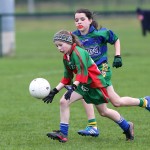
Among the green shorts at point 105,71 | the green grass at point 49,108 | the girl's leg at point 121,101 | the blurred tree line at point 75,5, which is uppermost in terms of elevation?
the green shorts at point 105,71

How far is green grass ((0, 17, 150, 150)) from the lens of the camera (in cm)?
791

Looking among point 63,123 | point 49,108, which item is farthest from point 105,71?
point 49,108

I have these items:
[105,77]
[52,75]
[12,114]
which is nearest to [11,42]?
[52,75]

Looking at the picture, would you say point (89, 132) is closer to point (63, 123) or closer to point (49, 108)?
point (63, 123)

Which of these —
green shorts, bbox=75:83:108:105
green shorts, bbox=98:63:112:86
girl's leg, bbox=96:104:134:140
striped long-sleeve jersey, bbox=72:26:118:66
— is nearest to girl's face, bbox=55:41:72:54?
green shorts, bbox=75:83:108:105

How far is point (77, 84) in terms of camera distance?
7660 millimetres

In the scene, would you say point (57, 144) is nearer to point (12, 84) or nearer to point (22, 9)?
point (12, 84)

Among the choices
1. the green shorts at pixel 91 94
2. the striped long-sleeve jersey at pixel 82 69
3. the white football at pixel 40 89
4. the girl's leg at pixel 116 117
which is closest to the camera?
the striped long-sleeve jersey at pixel 82 69

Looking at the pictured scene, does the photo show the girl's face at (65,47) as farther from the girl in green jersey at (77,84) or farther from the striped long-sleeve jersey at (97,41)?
the striped long-sleeve jersey at (97,41)

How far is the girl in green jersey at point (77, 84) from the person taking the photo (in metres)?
7.66

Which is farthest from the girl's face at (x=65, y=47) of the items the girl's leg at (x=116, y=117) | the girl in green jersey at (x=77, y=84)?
the girl's leg at (x=116, y=117)

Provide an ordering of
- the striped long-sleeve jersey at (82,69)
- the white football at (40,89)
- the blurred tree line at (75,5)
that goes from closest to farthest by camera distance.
Result: the striped long-sleeve jersey at (82,69), the white football at (40,89), the blurred tree line at (75,5)

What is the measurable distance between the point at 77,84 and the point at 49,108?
12.3 ft

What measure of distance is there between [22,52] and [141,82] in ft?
34.6
